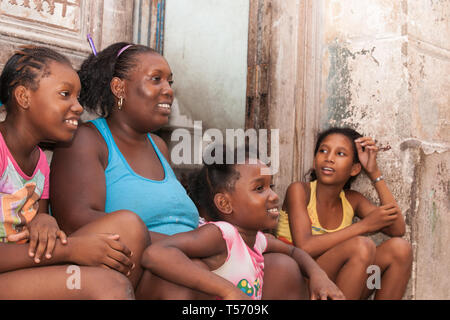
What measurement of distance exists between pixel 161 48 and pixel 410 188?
5.21 feet

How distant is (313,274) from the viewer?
214 cm

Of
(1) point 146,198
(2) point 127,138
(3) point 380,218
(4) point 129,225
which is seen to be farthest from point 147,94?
(3) point 380,218

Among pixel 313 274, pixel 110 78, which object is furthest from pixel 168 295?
pixel 110 78

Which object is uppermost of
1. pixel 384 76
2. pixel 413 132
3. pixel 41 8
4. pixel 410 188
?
pixel 41 8

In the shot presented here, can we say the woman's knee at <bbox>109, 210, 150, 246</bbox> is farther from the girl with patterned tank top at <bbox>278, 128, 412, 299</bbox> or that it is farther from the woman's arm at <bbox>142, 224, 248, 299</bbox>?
the girl with patterned tank top at <bbox>278, 128, 412, 299</bbox>

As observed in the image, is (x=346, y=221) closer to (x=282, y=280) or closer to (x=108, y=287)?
(x=282, y=280)

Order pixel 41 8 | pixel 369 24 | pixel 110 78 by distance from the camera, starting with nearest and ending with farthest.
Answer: pixel 110 78, pixel 41 8, pixel 369 24

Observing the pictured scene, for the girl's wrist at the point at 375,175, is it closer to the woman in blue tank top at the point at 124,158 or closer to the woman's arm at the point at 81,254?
the woman in blue tank top at the point at 124,158

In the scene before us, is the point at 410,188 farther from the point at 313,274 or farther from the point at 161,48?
the point at 161,48

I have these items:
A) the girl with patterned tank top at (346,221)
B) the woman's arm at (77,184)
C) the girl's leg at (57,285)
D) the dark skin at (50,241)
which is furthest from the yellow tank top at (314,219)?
the girl's leg at (57,285)

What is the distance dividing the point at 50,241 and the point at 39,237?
0.12ft

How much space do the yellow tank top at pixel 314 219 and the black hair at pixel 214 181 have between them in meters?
0.69

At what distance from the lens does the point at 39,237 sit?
1.59 meters

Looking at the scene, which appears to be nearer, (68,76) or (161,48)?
(68,76)
